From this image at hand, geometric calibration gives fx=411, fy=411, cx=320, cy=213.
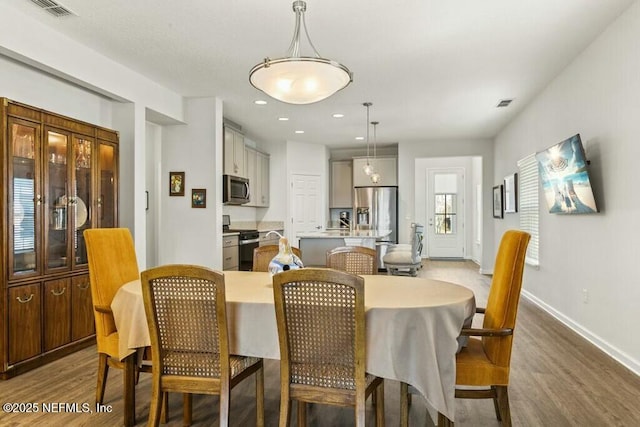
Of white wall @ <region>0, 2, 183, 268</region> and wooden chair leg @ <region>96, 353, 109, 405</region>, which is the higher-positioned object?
white wall @ <region>0, 2, 183, 268</region>

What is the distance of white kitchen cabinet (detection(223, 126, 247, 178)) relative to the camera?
241 inches

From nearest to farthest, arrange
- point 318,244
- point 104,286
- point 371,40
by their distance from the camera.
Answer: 1. point 104,286
2. point 371,40
3. point 318,244

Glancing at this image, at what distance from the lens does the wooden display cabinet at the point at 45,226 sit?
2939 mm

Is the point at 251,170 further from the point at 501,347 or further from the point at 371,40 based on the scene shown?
the point at 501,347

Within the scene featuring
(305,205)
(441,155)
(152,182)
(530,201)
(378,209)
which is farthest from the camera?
(378,209)


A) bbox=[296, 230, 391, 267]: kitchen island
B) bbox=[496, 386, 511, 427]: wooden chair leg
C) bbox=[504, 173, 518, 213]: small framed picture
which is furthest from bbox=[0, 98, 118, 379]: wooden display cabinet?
bbox=[504, 173, 518, 213]: small framed picture

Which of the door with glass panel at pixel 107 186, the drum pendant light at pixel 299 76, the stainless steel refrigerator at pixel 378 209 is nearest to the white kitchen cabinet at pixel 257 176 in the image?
the stainless steel refrigerator at pixel 378 209

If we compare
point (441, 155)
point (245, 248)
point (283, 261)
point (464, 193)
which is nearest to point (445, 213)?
point (464, 193)

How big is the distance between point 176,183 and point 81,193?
1.72 meters

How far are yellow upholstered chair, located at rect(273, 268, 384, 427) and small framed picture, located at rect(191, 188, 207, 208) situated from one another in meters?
3.77

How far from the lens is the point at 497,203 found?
7625mm

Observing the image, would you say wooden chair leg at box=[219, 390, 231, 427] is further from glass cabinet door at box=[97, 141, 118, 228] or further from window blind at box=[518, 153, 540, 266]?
window blind at box=[518, 153, 540, 266]

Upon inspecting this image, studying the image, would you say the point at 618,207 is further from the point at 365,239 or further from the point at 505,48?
the point at 365,239

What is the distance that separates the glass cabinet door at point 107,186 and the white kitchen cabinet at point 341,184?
18.9 ft
